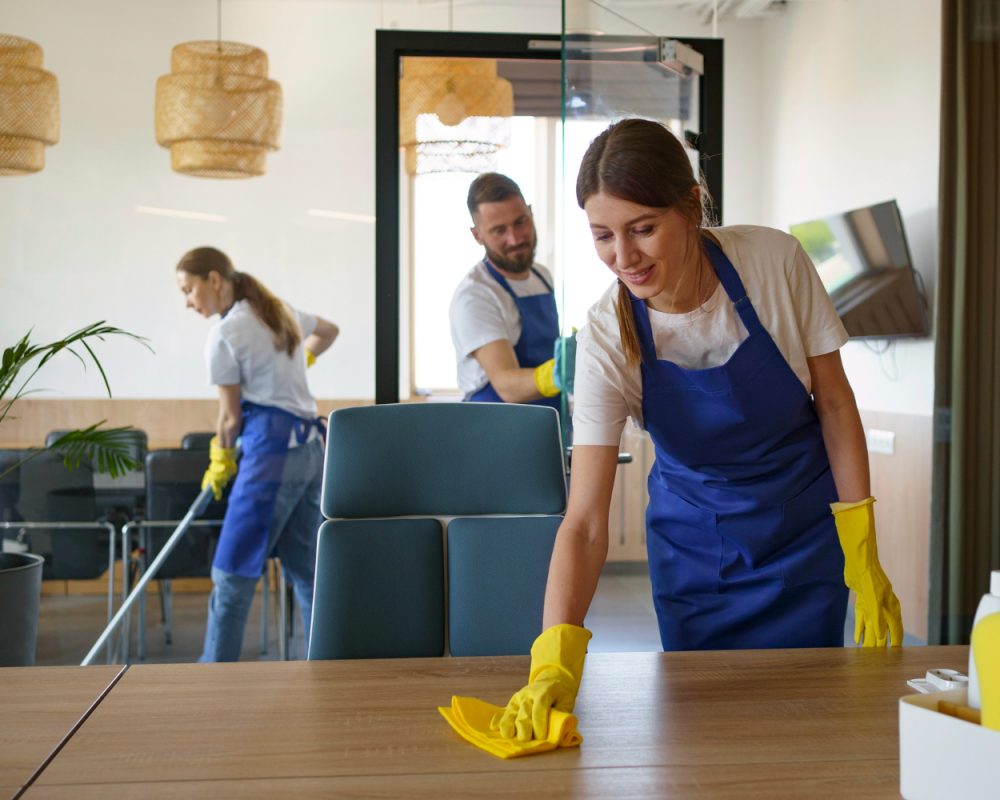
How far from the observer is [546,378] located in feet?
9.68

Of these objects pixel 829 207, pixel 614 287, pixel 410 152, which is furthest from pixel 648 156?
pixel 829 207

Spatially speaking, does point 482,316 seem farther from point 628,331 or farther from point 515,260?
point 628,331

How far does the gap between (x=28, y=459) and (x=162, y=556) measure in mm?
445

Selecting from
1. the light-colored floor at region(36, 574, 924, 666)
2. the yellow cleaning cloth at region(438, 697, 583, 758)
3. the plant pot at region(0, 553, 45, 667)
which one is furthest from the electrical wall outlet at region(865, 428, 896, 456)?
the yellow cleaning cloth at region(438, 697, 583, 758)

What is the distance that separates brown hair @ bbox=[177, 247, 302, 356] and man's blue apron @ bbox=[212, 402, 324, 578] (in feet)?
0.65

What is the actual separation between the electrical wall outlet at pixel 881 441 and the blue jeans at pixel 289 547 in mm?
1936

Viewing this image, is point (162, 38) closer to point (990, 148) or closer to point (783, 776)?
point (990, 148)

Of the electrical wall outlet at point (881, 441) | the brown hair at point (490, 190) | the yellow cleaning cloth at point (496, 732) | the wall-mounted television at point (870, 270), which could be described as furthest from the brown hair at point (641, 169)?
the electrical wall outlet at point (881, 441)

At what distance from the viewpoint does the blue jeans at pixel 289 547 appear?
3.09 meters

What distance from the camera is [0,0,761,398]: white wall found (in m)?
3.02

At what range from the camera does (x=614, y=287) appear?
1715mm

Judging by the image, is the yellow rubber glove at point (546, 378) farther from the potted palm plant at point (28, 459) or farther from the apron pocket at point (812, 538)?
the apron pocket at point (812, 538)

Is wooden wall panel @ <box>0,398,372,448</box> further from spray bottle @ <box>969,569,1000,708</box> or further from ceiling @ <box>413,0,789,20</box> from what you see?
spray bottle @ <box>969,569,1000,708</box>

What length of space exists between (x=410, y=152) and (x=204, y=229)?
2.04 feet
